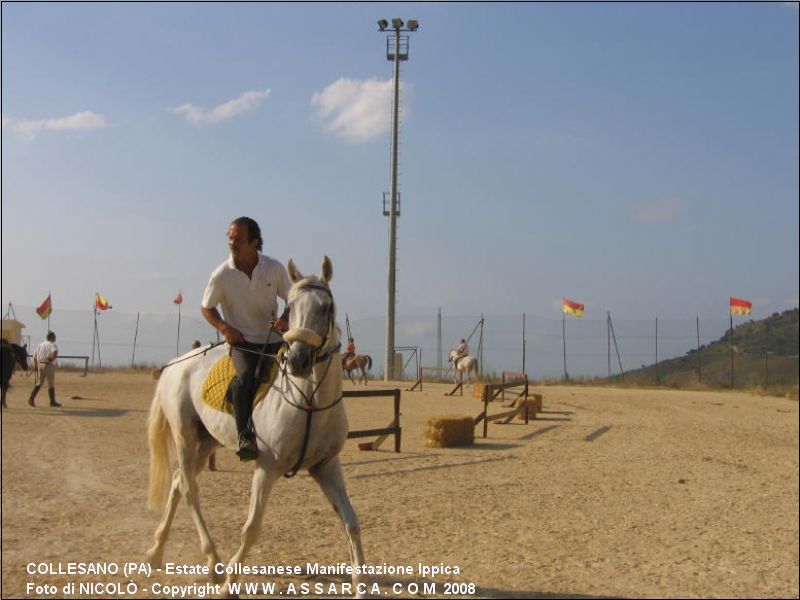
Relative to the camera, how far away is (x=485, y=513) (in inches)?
323

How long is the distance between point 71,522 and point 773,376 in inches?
1403

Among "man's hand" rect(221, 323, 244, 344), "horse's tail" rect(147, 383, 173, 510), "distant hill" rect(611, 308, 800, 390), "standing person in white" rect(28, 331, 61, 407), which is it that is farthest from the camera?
"distant hill" rect(611, 308, 800, 390)

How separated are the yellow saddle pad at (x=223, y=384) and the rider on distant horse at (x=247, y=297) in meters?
0.12

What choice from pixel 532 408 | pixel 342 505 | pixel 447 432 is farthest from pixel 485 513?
pixel 532 408

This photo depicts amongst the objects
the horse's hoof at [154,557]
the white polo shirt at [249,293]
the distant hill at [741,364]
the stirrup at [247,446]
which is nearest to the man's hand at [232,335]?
the white polo shirt at [249,293]

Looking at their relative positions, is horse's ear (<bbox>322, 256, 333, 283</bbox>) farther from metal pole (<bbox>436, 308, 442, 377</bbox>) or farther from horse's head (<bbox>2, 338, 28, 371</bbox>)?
metal pole (<bbox>436, 308, 442, 377</bbox>)

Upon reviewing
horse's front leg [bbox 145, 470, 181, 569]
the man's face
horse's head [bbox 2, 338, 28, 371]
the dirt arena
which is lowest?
the dirt arena

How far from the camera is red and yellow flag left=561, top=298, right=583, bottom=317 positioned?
3959cm

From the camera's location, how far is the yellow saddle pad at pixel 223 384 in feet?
18.8

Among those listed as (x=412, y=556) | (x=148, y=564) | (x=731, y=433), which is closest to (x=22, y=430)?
(x=148, y=564)

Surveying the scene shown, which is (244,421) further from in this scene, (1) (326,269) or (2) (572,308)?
(2) (572,308)

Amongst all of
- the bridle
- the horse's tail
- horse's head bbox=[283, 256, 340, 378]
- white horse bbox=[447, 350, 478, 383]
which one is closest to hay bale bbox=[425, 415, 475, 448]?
the horse's tail

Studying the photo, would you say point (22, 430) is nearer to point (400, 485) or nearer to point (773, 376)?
point (400, 485)

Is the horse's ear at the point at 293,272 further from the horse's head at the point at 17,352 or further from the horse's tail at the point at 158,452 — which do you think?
the horse's head at the point at 17,352
